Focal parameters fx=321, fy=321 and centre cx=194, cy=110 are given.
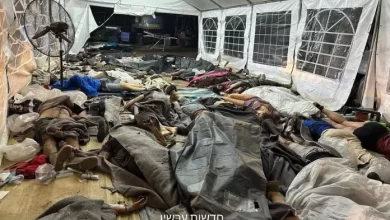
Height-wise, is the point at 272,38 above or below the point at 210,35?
below

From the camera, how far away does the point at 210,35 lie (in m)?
9.43

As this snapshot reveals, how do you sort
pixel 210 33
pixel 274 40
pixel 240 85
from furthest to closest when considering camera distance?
pixel 210 33 < pixel 274 40 < pixel 240 85

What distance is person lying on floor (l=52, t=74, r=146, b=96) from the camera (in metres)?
4.52

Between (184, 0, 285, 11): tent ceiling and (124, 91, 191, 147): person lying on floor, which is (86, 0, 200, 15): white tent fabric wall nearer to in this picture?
(184, 0, 285, 11): tent ceiling

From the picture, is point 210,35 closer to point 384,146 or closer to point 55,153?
point 384,146

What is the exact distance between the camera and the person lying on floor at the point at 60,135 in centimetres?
233

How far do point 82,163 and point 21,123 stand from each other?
1.02 m

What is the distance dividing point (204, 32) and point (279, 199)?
27.5 ft

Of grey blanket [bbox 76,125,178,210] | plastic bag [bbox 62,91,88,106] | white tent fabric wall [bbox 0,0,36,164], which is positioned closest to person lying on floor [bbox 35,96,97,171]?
grey blanket [bbox 76,125,178,210]

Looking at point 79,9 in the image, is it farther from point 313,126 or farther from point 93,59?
point 313,126

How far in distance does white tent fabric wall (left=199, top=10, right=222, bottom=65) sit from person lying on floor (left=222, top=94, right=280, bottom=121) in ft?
14.5

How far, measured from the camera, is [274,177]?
2.35m

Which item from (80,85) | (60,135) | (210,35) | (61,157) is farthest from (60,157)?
(210,35)

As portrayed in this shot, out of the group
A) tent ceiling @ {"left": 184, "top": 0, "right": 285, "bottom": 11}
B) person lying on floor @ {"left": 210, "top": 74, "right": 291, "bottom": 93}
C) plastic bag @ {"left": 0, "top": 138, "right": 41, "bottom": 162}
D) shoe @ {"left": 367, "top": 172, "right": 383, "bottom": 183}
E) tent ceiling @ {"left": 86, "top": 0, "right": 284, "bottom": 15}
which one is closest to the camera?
shoe @ {"left": 367, "top": 172, "right": 383, "bottom": 183}
